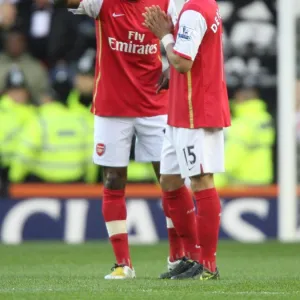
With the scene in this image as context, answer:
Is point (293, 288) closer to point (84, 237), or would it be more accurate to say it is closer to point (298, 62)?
point (84, 237)

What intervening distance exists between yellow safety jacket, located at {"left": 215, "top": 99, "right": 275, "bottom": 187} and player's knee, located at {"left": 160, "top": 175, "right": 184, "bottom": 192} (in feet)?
18.6

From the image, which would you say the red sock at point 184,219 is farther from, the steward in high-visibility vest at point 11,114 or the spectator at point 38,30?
the spectator at point 38,30

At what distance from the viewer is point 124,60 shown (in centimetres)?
802

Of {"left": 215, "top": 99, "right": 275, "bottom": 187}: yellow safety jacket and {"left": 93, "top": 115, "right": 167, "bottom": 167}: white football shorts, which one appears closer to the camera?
{"left": 93, "top": 115, "right": 167, "bottom": 167}: white football shorts

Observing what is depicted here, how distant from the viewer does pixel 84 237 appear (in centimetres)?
1316

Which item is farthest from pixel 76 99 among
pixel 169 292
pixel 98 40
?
pixel 169 292

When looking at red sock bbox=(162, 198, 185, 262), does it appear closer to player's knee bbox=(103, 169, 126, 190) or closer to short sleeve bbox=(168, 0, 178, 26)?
player's knee bbox=(103, 169, 126, 190)

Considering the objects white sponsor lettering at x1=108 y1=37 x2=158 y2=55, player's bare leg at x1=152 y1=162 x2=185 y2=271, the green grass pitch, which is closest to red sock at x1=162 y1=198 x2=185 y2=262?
player's bare leg at x1=152 y1=162 x2=185 y2=271

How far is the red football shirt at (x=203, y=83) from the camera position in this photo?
24.0 ft

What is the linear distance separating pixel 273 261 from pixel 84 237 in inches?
147

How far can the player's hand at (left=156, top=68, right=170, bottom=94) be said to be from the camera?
313 inches

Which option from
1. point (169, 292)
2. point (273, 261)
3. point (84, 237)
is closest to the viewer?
point (169, 292)

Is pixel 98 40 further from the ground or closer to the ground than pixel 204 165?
further from the ground

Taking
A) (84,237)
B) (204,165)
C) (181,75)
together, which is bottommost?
(84,237)
